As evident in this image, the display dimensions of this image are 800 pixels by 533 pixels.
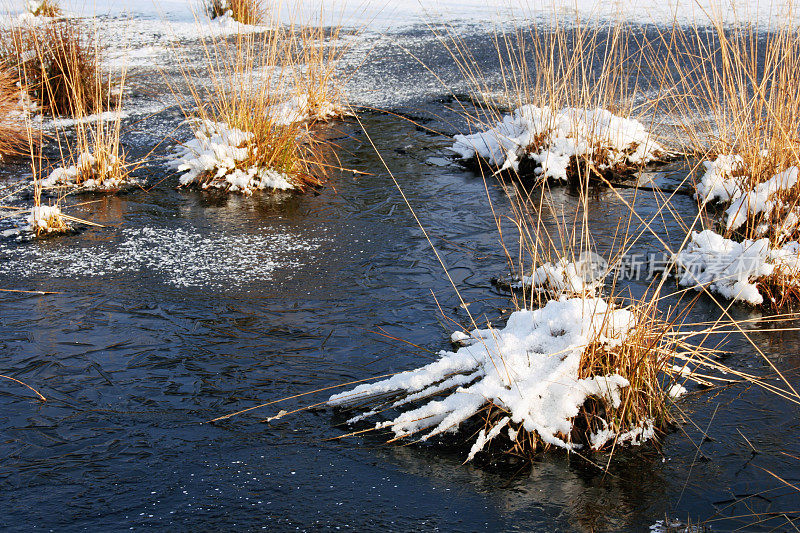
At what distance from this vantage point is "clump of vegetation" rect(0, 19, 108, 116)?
21.8 feet

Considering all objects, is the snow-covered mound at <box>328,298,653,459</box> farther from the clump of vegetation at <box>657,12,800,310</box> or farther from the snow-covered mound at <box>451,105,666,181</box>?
the snow-covered mound at <box>451,105,666,181</box>

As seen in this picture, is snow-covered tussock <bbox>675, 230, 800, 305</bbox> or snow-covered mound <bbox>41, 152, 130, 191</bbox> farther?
snow-covered mound <bbox>41, 152, 130, 191</bbox>

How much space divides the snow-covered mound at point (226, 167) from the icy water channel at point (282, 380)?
186mm

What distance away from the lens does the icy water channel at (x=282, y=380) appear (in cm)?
234

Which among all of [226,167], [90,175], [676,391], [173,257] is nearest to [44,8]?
[90,175]

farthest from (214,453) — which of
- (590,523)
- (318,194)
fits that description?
(318,194)

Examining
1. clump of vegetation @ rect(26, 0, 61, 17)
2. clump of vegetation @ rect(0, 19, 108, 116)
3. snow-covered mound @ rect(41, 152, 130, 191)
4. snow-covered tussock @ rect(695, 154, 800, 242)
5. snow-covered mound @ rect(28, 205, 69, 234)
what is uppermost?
Result: clump of vegetation @ rect(26, 0, 61, 17)

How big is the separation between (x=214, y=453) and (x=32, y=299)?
1755 millimetres

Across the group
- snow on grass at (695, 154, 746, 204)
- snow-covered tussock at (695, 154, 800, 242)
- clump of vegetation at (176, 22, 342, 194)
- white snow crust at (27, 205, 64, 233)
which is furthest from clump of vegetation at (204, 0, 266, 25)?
snow-covered tussock at (695, 154, 800, 242)

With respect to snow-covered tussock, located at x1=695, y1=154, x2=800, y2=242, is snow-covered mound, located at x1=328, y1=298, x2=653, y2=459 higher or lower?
lower

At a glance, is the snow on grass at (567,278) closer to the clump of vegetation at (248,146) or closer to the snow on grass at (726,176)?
the snow on grass at (726,176)

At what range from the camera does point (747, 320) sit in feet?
11.6

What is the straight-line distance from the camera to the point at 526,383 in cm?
266

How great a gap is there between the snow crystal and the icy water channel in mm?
161
